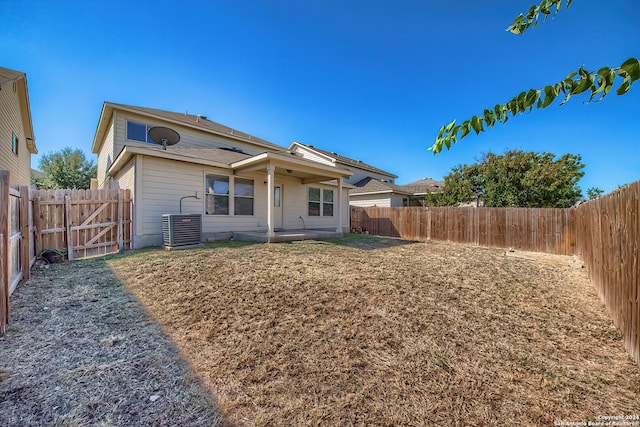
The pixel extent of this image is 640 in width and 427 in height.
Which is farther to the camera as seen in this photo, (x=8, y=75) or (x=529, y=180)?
(x=529, y=180)

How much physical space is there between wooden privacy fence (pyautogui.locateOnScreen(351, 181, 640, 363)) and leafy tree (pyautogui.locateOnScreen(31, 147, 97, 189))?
85.1ft

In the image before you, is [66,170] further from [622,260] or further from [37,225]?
[622,260]

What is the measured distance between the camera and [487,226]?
34.6 ft

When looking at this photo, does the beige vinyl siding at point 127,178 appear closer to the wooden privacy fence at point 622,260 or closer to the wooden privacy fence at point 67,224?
the wooden privacy fence at point 67,224

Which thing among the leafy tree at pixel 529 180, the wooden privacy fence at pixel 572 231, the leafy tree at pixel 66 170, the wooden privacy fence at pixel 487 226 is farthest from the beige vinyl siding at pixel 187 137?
the leafy tree at pixel 66 170

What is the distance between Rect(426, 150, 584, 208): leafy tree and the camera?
13492mm

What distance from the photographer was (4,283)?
278 cm

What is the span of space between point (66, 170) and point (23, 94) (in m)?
16.9

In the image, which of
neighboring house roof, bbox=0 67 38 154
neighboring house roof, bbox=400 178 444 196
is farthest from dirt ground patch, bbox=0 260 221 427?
neighboring house roof, bbox=400 178 444 196

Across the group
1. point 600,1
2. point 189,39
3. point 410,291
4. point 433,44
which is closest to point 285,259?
point 410,291

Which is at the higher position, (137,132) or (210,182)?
(137,132)

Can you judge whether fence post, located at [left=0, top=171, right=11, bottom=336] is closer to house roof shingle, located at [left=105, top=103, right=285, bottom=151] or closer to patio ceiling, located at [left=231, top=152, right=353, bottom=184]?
patio ceiling, located at [left=231, top=152, right=353, bottom=184]

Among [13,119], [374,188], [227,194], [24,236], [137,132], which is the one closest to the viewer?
[24,236]

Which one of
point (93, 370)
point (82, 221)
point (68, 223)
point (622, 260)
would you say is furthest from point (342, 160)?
point (93, 370)
